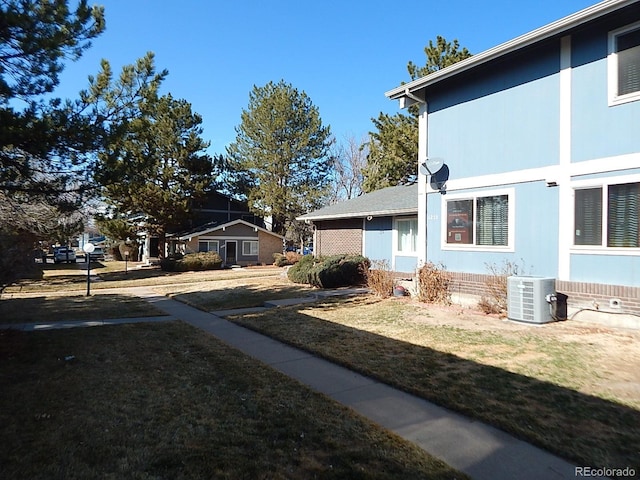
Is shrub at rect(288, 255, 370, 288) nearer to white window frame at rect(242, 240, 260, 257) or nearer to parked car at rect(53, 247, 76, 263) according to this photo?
white window frame at rect(242, 240, 260, 257)

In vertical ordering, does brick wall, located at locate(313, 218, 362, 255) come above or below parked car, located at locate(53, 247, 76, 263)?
above

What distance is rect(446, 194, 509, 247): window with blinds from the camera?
10.1 m

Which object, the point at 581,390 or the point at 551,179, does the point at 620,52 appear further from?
the point at 581,390

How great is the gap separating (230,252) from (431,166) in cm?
2771

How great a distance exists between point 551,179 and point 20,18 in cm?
1064

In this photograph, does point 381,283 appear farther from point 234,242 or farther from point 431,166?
point 234,242

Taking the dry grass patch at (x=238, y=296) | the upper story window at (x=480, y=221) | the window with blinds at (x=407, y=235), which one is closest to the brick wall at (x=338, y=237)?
the window with blinds at (x=407, y=235)

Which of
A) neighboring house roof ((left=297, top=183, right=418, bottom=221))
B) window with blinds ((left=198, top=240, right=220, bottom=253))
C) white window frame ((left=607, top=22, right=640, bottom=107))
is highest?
white window frame ((left=607, top=22, right=640, bottom=107))

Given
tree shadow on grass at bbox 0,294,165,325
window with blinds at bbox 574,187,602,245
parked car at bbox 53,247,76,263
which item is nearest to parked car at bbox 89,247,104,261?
parked car at bbox 53,247,76,263

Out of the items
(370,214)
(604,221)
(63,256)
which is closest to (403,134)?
(370,214)

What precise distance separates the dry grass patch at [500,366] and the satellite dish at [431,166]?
13.3 feet

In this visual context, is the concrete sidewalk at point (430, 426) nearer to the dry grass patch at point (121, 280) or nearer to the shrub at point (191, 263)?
the dry grass patch at point (121, 280)

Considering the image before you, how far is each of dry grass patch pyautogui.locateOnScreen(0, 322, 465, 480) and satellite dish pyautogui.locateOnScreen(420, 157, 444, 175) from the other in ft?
25.8

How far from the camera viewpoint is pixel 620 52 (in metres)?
8.02
